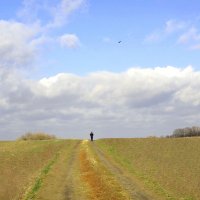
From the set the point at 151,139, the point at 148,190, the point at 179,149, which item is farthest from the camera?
the point at 151,139

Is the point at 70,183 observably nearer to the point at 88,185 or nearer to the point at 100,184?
the point at 88,185

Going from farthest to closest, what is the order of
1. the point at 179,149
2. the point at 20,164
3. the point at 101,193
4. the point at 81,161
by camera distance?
the point at 179,149 → the point at 20,164 → the point at 81,161 → the point at 101,193

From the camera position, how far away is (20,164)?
54562 millimetres

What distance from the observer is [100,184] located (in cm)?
3012

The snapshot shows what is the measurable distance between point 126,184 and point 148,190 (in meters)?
2.61

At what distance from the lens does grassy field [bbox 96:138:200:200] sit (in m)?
32.5

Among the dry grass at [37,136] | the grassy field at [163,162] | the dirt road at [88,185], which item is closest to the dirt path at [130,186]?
the dirt road at [88,185]

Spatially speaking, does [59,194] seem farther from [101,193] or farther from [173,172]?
[173,172]

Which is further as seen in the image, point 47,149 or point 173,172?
point 47,149

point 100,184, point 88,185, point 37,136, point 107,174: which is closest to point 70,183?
point 88,185

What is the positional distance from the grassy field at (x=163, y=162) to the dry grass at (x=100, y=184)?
2.59m

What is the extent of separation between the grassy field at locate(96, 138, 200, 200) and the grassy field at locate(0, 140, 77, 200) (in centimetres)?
818

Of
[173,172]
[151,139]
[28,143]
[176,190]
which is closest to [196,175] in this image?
[173,172]

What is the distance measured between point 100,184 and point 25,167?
23211 millimetres
